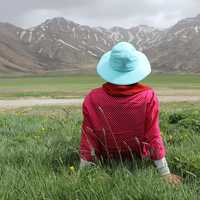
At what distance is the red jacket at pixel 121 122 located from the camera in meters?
4.28

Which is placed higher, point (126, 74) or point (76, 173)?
point (126, 74)

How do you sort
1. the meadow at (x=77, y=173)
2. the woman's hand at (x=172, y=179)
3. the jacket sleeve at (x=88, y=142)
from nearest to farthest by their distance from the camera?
the meadow at (x=77, y=173)
the woman's hand at (x=172, y=179)
the jacket sleeve at (x=88, y=142)

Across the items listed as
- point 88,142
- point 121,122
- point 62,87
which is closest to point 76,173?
point 88,142

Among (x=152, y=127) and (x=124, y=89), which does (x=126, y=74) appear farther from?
(x=152, y=127)

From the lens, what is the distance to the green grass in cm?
331

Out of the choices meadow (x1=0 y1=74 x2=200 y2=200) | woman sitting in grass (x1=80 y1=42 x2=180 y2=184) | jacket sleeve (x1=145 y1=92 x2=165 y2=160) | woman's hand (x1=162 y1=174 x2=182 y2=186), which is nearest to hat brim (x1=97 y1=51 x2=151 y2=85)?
woman sitting in grass (x1=80 y1=42 x2=180 y2=184)

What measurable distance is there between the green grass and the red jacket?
151mm

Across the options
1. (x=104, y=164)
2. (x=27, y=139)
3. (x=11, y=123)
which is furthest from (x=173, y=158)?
(x=11, y=123)

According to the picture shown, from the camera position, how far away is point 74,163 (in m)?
4.62

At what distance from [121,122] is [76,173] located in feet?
2.46

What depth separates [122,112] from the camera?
4328 mm

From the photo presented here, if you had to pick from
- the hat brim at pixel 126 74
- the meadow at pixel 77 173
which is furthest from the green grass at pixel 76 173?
the hat brim at pixel 126 74

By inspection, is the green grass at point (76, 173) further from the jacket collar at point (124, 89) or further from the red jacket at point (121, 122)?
the jacket collar at point (124, 89)

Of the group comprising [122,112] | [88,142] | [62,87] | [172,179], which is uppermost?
[122,112]
